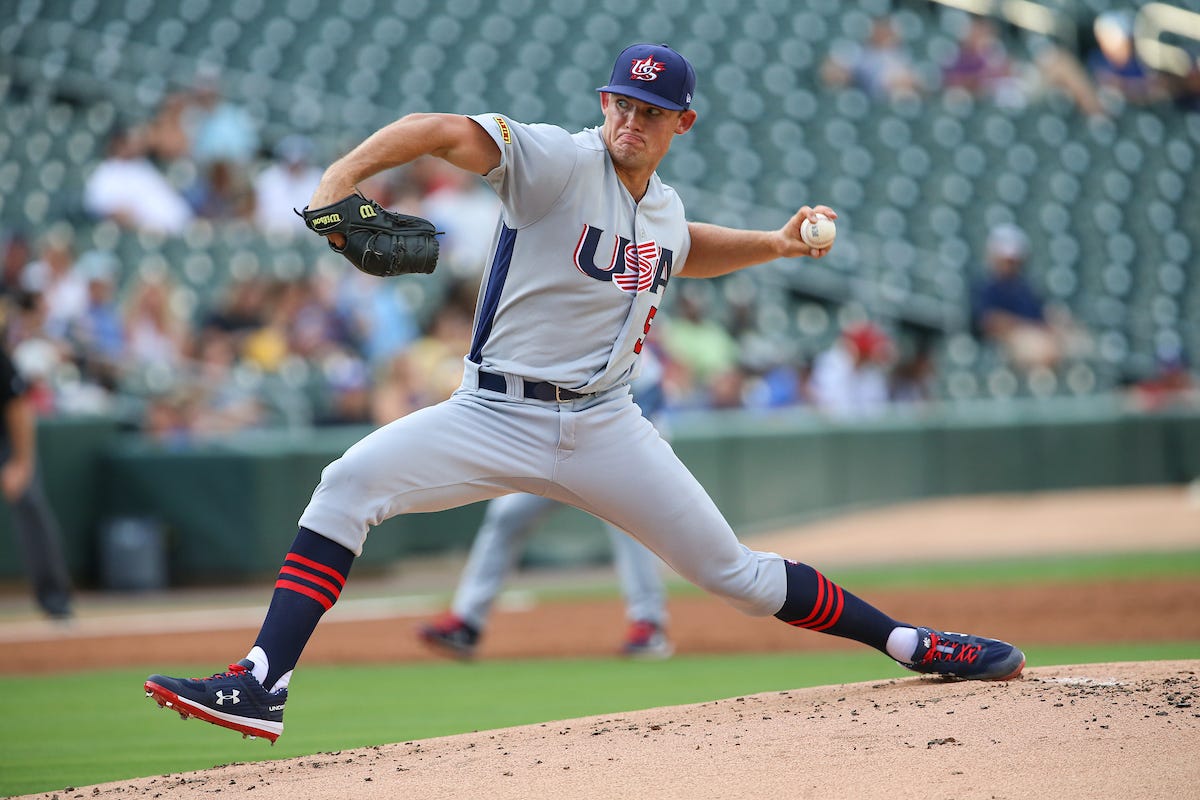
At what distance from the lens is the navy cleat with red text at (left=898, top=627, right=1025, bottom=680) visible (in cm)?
406

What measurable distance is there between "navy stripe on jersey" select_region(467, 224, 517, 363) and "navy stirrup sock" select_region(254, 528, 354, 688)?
2.11 ft

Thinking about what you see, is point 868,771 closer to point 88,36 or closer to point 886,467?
point 886,467

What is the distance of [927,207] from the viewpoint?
1573 centimetres

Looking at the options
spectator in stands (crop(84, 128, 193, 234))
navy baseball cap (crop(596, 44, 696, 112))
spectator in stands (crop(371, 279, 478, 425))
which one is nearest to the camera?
navy baseball cap (crop(596, 44, 696, 112))

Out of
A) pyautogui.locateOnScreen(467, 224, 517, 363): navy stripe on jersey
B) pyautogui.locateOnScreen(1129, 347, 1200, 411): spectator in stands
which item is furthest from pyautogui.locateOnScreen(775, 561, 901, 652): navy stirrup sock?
pyautogui.locateOnScreen(1129, 347, 1200, 411): spectator in stands

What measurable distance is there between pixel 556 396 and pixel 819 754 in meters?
1.08

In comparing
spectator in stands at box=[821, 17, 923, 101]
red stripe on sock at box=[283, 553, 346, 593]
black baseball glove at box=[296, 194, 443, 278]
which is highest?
spectator in stands at box=[821, 17, 923, 101]

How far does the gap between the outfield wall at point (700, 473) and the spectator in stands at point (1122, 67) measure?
→ 18.0 feet

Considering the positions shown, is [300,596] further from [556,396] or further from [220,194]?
[220,194]

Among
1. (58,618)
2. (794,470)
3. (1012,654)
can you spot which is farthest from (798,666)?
(794,470)

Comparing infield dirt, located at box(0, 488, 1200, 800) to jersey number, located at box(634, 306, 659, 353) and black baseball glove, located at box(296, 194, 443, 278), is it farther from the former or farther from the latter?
black baseball glove, located at box(296, 194, 443, 278)

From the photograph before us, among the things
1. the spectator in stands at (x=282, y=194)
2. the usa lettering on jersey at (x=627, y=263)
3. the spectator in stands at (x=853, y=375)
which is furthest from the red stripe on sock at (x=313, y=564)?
the spectator in stands at (x=853, y=375)

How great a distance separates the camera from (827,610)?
13.2 feet

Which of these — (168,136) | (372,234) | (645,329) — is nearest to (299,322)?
(168,136)
